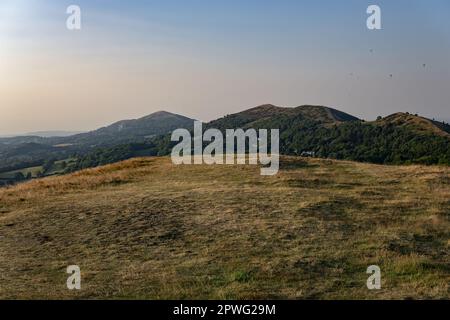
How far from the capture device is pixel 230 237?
1733 cm

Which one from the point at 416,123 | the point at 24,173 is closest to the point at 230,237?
the point at 24,173

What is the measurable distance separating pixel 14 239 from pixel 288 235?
1073 cm

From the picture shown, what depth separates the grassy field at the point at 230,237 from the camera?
41.4 feet

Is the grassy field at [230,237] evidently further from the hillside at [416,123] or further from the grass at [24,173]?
the hillside at [416,123]

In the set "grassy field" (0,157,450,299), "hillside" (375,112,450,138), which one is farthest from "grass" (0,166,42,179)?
"grassy field" (0,157,450,299)

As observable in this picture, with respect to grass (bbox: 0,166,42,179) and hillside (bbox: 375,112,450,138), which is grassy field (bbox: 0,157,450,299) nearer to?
grass (bbox: 0,166,42,179)

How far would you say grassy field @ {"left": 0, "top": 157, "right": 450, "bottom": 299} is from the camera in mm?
12633

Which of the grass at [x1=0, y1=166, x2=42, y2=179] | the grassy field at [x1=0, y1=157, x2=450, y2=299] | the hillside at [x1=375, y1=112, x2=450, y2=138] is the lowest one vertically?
the grass at [x1=0, y1=166, x2=42, y2=179]

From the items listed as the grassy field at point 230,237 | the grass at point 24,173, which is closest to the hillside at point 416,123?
the grass at point 24,173

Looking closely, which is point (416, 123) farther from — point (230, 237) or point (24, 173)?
point (230, 237)

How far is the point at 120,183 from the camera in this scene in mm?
31266
